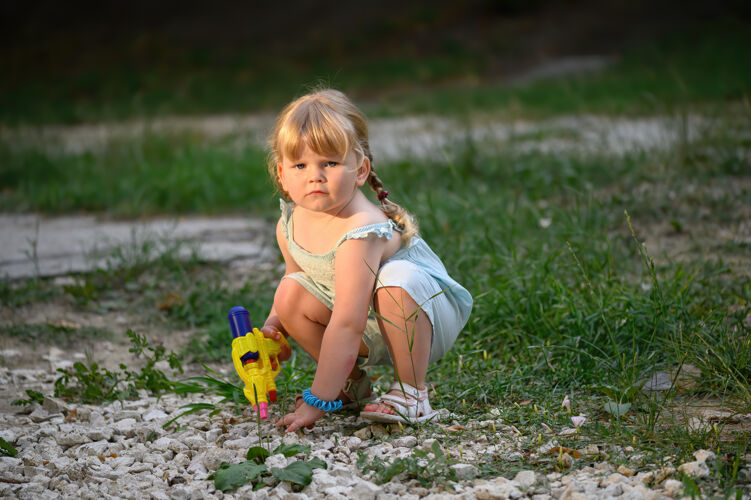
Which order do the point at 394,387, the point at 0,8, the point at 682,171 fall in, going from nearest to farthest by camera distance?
1. the point at 394,387
2. the point at 682,171
3. the point at 0,8

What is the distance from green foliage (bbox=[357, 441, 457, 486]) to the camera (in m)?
1.98

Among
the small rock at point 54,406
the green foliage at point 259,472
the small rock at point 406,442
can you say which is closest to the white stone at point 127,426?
the small rock at point 54,406

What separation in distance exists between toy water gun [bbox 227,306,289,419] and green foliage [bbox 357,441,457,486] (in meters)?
0.38

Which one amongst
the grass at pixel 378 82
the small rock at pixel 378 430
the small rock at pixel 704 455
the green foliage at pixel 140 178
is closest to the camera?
the small rock at pixel 704 455

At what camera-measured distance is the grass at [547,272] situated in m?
2.34

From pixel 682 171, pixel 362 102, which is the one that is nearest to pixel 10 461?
pixel 682 171

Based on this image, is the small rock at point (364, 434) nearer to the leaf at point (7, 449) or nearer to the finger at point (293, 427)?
the finger at point (293, 427)

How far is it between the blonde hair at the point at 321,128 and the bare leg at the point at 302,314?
38cm

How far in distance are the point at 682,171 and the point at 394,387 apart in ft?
9.96

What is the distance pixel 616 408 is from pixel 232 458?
107 cm

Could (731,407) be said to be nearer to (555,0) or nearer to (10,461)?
(10,461)

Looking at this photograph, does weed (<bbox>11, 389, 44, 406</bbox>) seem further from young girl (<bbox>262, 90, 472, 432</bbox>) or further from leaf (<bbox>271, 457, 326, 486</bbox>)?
leaf (<bbox>271, 457, 326, 486</bbox>)

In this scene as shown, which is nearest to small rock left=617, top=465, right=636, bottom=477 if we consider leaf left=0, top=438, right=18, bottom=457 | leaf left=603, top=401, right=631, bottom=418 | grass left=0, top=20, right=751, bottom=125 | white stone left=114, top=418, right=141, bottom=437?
leaf left=603, top=401, right=631, bottom=418

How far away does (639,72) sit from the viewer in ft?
35.2
